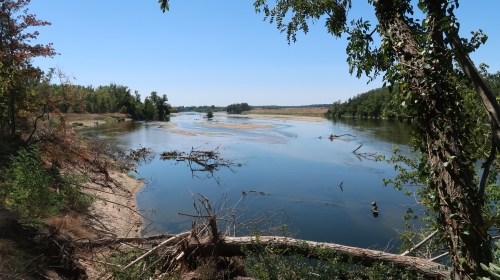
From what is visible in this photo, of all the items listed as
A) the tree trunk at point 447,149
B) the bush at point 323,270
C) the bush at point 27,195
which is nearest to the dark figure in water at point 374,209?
the bush at point 323,270

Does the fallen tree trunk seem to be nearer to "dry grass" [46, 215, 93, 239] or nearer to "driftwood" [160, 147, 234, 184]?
"dry grass" [46, 215, 93, 239]

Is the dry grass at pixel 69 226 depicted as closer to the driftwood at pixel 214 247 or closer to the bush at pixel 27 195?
the bush at pixel 27 195

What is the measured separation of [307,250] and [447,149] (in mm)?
4875

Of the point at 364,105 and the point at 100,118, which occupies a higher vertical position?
the point at 364,105

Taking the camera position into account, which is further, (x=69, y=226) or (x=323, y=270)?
(x=69, y=226)

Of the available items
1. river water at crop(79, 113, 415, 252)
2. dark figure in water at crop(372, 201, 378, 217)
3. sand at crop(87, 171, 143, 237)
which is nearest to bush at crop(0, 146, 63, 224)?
sand at crop(87, 171, 143, 237)

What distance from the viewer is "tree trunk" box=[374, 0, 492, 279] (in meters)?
2.40

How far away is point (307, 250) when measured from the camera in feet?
22.4

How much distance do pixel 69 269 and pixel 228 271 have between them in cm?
323

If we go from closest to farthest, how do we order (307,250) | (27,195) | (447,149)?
(447,149), (307,250), (27,195)

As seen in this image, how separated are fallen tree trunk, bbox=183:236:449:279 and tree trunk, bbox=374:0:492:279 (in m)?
3.52

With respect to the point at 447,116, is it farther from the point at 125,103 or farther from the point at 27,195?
the point at 125,103

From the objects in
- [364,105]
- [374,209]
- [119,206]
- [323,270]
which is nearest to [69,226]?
[119,206]

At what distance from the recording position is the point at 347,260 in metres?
6.72
